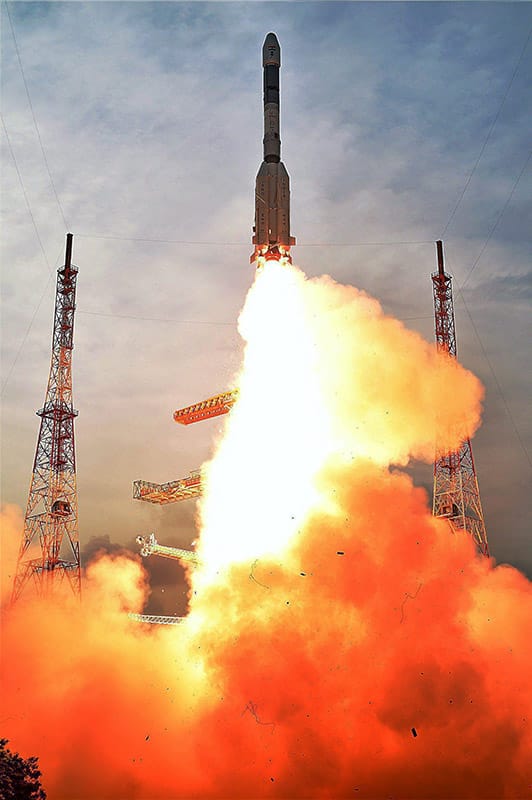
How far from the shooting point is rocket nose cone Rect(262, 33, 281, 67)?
52438mm

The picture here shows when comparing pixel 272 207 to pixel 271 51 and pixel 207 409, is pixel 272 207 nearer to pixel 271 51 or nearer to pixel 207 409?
pixel 271 51

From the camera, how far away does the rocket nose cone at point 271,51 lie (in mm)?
52438

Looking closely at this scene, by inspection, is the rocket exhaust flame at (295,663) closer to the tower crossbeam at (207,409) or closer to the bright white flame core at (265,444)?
the bright white flame core at (265,444)

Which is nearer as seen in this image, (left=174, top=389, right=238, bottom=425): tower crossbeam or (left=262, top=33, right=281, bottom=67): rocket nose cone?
(left=262, top=33, right=281, bottom=67): rocket nose cone

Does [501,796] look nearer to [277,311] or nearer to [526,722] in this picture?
[526,722]

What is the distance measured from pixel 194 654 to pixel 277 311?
18848 mm

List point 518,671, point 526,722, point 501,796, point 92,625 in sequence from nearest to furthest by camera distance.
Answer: point 501,796 → point 526,722 → point 518,671 → point 92,625

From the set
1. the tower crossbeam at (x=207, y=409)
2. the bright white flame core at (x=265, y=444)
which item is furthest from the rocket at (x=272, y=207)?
the tower crossbeam at (x=207, y=409)

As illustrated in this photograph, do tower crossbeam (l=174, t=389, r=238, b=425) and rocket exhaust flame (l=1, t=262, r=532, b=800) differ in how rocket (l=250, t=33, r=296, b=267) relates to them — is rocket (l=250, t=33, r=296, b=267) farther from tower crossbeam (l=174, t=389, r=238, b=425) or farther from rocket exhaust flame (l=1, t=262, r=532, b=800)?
tower crossbeam (l=174, t=389, r=238, b=425)

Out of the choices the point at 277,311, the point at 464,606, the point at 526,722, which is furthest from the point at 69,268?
the point at 526,722

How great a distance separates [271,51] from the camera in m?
52.4

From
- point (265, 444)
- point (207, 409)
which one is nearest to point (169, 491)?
point (207, 409)

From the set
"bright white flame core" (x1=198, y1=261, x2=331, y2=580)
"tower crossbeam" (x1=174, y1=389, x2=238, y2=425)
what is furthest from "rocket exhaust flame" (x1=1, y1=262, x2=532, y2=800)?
"tower crossbeam" (x1=174, y1=389, x2=238, y2=425)

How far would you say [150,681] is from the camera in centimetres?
4759
